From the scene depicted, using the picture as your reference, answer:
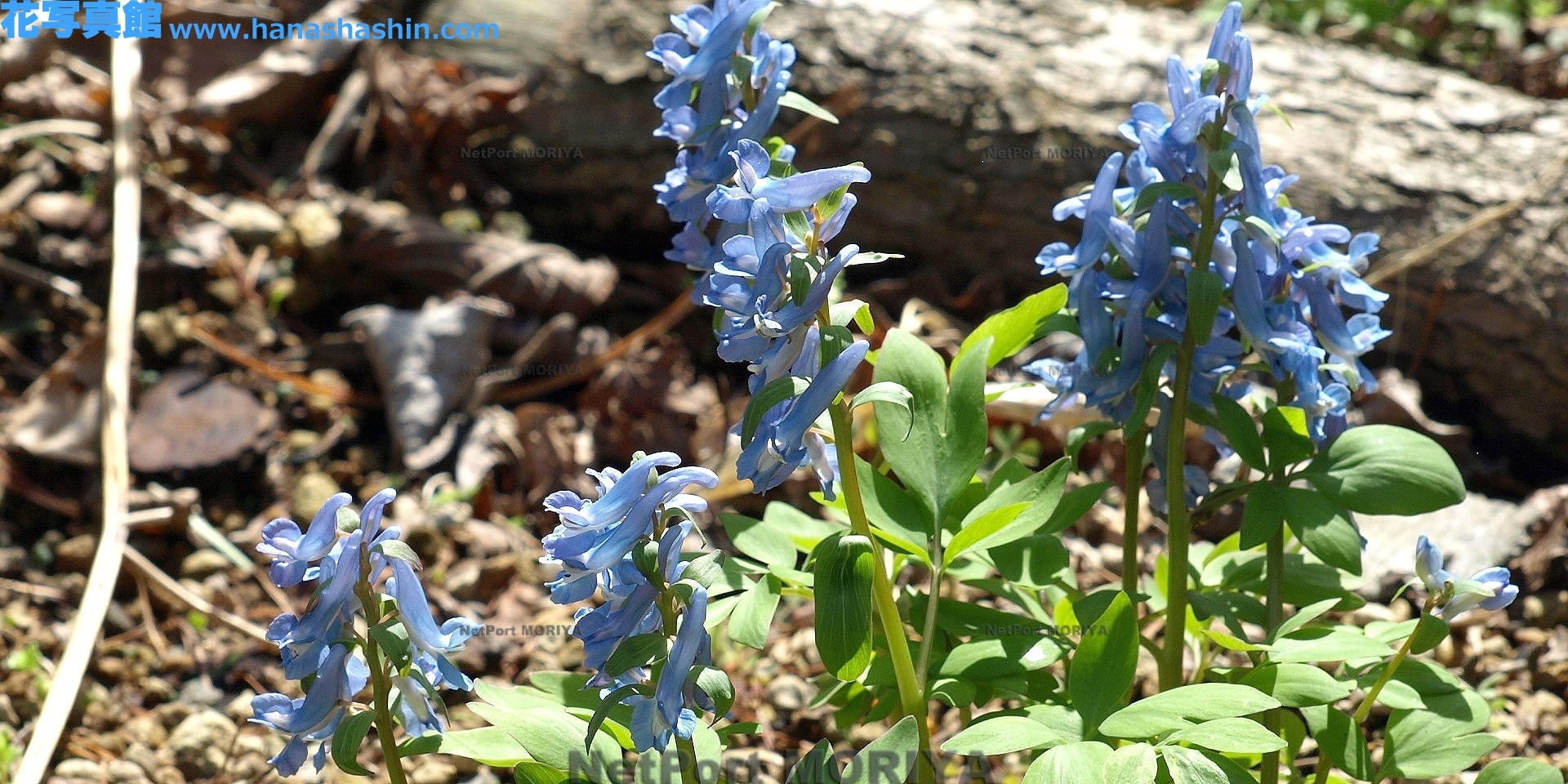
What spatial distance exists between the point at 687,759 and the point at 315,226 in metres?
3.30

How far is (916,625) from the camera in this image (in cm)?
201

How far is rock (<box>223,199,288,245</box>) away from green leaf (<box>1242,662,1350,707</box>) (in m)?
3.79

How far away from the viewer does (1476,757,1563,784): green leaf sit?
5.94 ft

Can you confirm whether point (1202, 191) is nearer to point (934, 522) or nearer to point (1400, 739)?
point (934, 522)

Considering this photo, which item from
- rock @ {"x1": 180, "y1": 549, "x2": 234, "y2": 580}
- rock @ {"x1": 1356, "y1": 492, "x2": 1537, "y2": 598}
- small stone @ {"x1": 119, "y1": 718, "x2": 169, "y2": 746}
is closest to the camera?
small stone @ {"x1": 119, "y1": 718, "x2": 169, "y2": 746}

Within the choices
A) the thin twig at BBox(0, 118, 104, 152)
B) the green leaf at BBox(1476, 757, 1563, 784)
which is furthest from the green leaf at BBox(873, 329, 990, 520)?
the thin twig at BBox(0, 118, 104, 152)

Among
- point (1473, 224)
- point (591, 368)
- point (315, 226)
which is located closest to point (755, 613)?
point (591, 368)

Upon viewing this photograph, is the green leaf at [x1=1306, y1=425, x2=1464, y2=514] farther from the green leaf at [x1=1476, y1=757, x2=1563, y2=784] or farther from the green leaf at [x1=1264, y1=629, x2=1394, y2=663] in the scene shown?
the green leaf at [x1=1476, y1=757, x2=1563, y2=784]

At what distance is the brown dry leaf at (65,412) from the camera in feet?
11.8

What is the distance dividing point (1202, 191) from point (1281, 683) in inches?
29.8

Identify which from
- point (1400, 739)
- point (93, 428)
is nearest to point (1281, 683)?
point (1400, 739)

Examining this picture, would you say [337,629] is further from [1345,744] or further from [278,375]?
[278,375]

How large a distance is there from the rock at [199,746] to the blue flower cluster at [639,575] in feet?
5.54

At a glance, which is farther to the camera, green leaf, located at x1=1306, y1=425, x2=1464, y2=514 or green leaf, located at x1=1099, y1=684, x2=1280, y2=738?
green leaf, located at x1=1306, y1=425, x2=1464, y2=514
